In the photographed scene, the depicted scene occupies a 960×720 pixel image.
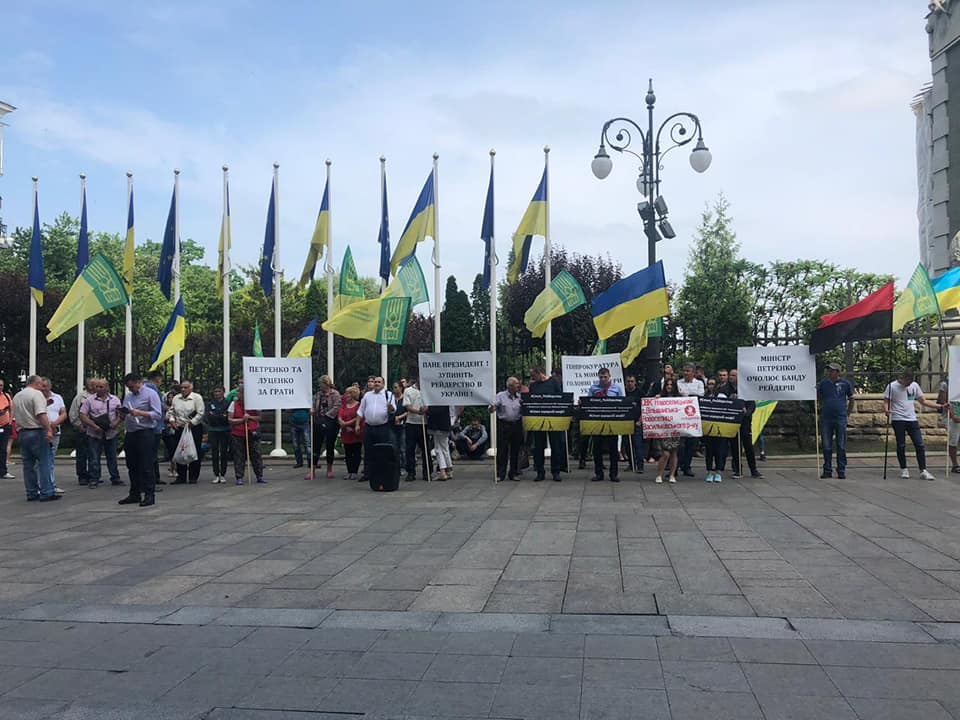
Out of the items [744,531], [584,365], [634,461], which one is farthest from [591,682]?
[584,365]

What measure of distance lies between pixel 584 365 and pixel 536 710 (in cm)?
1248

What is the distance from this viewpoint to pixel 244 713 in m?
4.04

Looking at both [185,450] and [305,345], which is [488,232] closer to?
[305,345]

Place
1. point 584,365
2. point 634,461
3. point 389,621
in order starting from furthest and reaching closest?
1. point 584,365
2. point 634,461
3. point 389,621

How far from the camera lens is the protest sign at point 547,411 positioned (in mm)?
13781

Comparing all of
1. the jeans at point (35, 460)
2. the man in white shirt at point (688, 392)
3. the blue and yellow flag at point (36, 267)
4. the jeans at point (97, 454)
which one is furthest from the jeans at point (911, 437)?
the blue and yellow flag at point (36, 267)

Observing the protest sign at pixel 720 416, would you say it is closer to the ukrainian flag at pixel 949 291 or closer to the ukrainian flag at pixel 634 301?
the ukrainian flag at pixel 634 301

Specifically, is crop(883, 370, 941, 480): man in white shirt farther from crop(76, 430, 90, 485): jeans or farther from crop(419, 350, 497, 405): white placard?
crop(76, 430, 90, 485): jeans

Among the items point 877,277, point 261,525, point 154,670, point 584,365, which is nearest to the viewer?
point 154,670

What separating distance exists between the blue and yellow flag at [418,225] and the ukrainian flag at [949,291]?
10543 mm

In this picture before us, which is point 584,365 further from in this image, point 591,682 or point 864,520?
point 591,682

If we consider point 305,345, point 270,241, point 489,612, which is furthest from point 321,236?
point 489,612

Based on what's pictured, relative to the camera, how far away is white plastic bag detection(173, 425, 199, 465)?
14.2m

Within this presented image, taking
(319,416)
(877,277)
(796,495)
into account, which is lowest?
(796,495)
